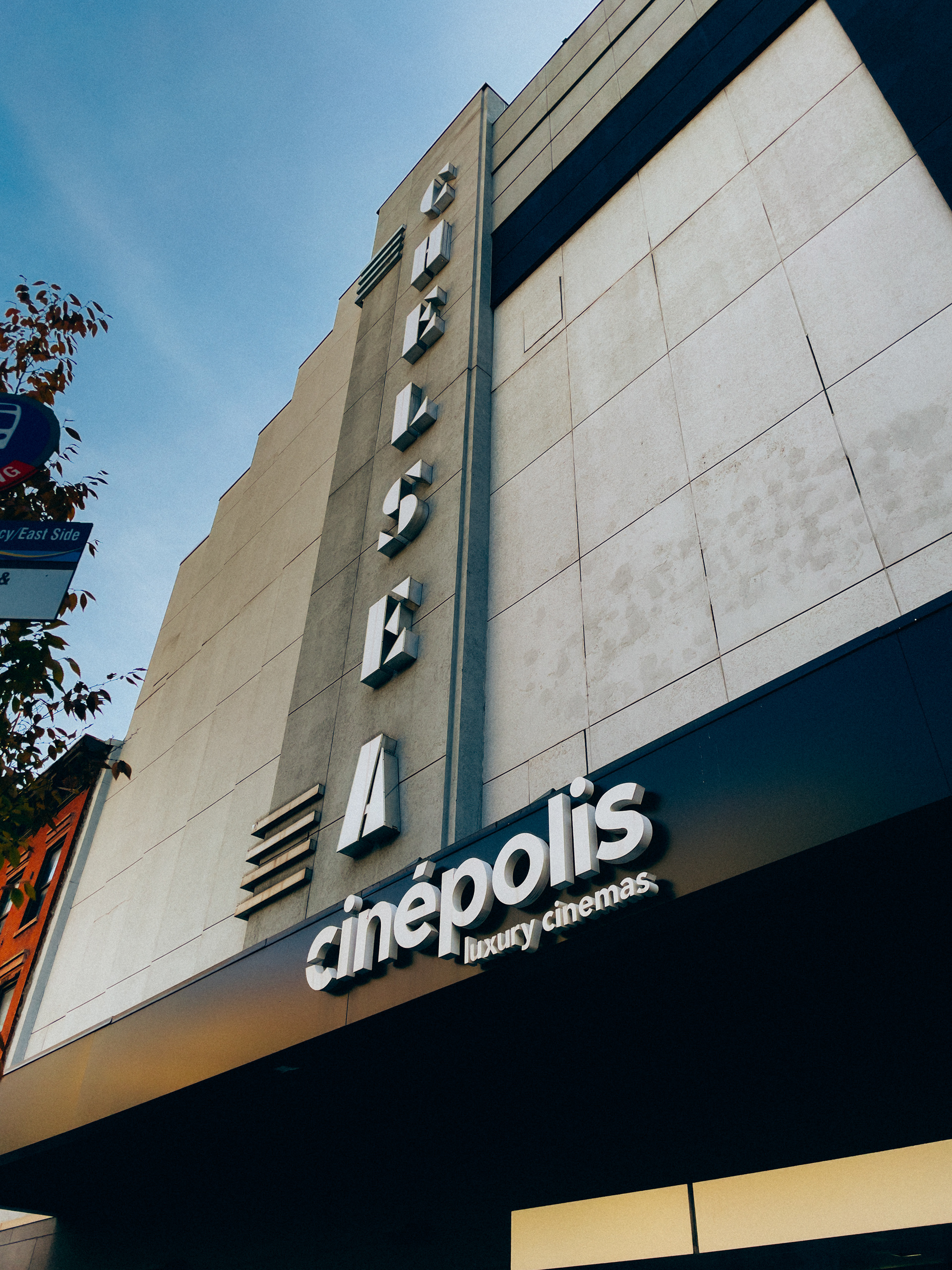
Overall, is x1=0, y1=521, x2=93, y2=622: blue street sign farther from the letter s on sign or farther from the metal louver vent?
the metal louver vent

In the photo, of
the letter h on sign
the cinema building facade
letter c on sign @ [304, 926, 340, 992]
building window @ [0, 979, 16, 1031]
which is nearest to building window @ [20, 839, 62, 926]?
building window @ [0, 979, 16, 1031]

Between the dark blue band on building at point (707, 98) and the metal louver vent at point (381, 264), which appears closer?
the dark blue band on building at point (707, 98)

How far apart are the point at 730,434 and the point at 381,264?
1345 cm

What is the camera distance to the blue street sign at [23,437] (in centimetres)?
953

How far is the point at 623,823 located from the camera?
22.5ft

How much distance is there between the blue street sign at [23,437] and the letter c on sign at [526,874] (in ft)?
20.8

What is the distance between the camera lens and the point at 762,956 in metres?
7.00

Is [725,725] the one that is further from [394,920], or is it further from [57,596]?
A: [57,596]

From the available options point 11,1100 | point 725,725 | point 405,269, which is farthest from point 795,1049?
point 405,269

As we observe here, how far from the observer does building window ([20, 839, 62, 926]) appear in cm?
2306

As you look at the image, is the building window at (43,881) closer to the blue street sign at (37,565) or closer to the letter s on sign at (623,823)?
the blue street sign at (37,565)

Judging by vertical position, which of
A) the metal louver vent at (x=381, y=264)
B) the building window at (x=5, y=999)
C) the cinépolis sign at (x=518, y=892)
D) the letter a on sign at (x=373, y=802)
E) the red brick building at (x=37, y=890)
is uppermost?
the metal louver vent at (x=381, y=264)

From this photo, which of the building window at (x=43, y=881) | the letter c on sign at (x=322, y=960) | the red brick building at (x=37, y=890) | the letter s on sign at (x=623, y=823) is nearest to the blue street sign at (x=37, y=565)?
the letter c on sign at (x=322, y=960)

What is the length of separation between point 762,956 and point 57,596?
6815mm
